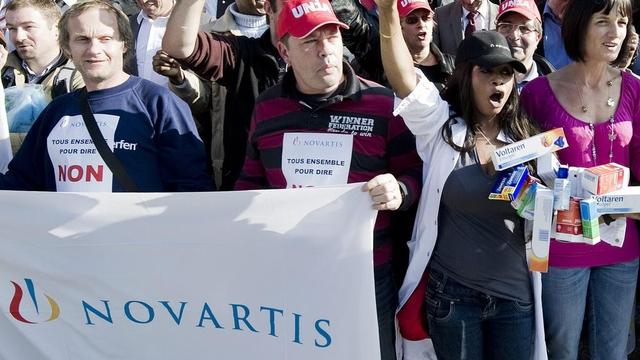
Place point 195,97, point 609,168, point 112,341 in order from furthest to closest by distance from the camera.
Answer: point 195,97
point 112,341
point 609,168

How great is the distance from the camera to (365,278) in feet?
9.25

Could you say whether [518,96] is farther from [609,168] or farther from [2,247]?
[2,247]

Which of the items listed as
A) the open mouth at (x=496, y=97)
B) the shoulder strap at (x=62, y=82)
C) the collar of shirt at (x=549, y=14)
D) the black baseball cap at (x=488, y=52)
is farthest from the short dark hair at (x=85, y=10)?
the collar of shirt at (x=549, y=14)

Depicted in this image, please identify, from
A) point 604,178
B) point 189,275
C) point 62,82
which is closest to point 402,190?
point 604,178

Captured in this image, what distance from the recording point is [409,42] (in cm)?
378

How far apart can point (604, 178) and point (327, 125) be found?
3.32 ft

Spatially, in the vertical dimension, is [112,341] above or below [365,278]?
below

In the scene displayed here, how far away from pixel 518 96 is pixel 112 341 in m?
1.87

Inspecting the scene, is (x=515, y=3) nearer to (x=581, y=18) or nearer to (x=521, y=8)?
(x=521, y=8)

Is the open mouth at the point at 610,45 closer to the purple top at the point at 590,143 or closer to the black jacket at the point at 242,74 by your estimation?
the purple top at the point at 590,143

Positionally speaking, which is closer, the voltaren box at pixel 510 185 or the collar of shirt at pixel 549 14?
the voltaren box at pixel 510 185

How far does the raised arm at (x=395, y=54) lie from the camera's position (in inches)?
106

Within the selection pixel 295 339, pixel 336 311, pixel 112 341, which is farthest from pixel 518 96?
pixel 112 341

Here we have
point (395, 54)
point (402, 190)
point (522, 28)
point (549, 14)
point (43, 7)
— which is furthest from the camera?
point (549, 14)
